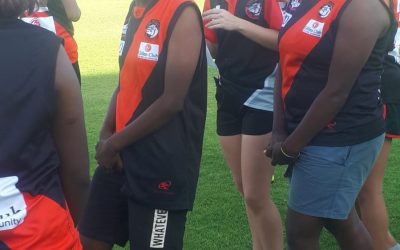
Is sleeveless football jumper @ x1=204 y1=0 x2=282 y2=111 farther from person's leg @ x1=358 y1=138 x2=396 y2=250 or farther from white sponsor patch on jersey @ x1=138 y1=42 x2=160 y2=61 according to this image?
white sponsor patch on jersey @ x1=138 y1=42 x2=160 y2=61

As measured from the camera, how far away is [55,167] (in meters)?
2.46

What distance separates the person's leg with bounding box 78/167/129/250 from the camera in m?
3.42

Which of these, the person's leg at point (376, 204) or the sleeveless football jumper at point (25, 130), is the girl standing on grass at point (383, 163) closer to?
the person's leg at point (376, 204)

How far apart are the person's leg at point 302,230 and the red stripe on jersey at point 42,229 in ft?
3.81

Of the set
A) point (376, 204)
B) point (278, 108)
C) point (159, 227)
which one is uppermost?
point (278, 108)

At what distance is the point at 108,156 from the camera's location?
127 inches

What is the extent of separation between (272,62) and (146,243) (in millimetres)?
1224

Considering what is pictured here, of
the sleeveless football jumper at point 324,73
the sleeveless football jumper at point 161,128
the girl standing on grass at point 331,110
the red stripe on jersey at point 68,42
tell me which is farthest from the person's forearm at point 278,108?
the red stripe on jersey at point 68,42

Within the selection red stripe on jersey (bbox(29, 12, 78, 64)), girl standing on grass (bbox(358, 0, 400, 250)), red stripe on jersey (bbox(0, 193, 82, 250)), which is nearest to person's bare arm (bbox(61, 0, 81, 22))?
red stripe on jersey (bbox(29, 12, 78, 64))

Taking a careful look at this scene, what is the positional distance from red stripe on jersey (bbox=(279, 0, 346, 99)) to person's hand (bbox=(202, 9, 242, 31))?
45 centimetres

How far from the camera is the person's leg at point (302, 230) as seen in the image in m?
3.24

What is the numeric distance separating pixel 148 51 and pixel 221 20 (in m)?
0.70

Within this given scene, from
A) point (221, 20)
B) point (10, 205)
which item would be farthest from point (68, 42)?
point (10, 205)

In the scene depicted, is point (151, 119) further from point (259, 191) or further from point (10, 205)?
point (259, 191)
